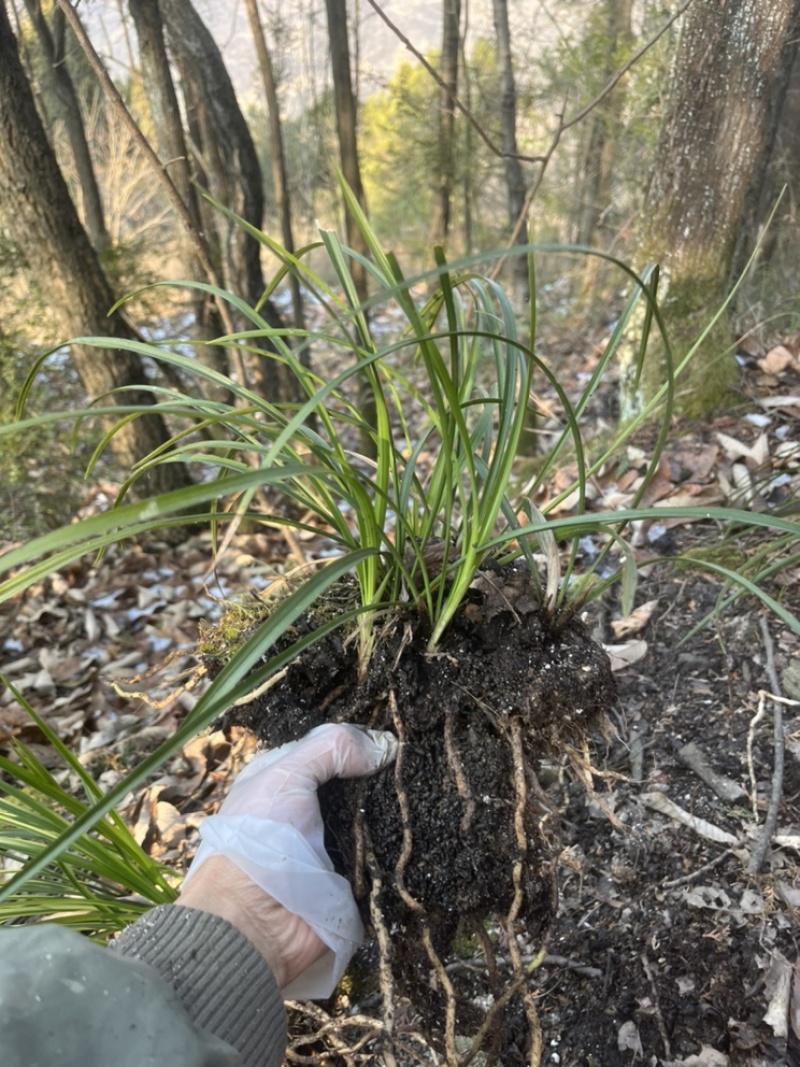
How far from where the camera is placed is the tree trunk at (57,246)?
6.89 feet

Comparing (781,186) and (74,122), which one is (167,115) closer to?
(74,122)

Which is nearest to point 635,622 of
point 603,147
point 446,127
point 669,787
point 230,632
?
point 669,787

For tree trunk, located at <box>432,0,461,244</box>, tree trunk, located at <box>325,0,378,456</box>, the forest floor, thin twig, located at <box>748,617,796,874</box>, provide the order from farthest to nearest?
1. tree trunk, located at <box>432,0,461,244</box>
2. tree trunk, located at <box>325,0,378,456</box>
3. thin twig, located at <box>748,617,796,874</box>
4. the forest floor

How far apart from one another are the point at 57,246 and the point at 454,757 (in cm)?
237

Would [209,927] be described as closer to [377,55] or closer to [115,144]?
Result: [115,144]

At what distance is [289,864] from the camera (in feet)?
2.76

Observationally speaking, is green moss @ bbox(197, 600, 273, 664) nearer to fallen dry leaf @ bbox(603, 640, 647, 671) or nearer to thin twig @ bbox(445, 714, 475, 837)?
thin twig @ bbox(445, 714, 475, 837)

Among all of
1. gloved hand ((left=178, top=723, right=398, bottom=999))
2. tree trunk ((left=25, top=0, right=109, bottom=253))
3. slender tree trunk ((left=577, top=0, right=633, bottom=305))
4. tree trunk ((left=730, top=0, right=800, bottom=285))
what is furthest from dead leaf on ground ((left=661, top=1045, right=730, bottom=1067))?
slender tree trunk ((left=577, top=0, right=633, bottom=305))

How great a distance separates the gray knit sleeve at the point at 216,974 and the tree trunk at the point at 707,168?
1.59m

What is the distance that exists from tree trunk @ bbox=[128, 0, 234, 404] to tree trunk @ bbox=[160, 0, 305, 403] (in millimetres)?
131

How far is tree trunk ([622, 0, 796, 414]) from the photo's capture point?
1.79m

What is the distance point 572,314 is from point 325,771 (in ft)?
16.2

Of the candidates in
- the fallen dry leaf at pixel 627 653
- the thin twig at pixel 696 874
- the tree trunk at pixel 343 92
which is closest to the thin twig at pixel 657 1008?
the thin twig at pixel 696 874

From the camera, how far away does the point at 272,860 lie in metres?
0.84
